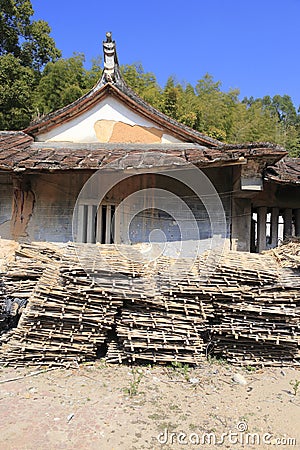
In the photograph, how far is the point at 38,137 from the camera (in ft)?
31.6

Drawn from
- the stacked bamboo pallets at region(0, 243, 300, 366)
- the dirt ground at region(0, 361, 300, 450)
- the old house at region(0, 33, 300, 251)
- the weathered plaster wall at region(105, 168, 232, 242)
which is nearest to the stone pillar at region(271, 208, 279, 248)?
the old house at region(0, 33, 300, 251)

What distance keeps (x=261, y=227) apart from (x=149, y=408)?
573cm

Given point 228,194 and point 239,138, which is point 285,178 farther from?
point 239,138

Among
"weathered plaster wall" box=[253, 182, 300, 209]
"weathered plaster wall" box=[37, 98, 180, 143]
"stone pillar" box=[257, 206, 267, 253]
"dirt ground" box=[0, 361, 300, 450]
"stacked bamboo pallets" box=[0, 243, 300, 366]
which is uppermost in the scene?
"weathered plaster wall" box=[37, 98, 180, 143]

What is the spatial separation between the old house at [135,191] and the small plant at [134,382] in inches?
136

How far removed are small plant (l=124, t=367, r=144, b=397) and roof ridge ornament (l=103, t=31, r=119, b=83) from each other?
7338 millimetres

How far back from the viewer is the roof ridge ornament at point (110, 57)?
10000 millimetres

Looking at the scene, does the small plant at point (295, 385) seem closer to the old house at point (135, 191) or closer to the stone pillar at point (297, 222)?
the old house at point (135, 191)

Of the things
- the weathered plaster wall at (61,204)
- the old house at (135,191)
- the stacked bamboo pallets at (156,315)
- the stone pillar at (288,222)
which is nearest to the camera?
the stacked bamboo pallets at (156,315)

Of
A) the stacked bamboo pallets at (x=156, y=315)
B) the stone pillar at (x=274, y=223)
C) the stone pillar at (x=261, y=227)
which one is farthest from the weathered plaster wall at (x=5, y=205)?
the stone pillar at (x=274, y=223)

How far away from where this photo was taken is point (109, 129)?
966cm

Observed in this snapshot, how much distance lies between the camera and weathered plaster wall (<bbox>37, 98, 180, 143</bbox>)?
961 cm

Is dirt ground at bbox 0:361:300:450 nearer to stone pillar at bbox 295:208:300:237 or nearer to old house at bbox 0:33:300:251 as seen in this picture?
old house at bbox 0:33:300:251

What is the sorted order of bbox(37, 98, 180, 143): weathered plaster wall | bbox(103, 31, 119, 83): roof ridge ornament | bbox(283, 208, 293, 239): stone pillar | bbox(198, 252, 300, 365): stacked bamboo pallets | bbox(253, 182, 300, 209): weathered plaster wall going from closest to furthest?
bbox(198, 252, 300, 365): stacked bamboo pallets, bbox(253, 182, 300, 209): weathered plaster wall, bbox(283, 208, 293, 239): stone pillar, bbox(37, 98, 180, 143): weathered plaster wall, bbox(103, 31, 119, 83): roof ridge ornament
